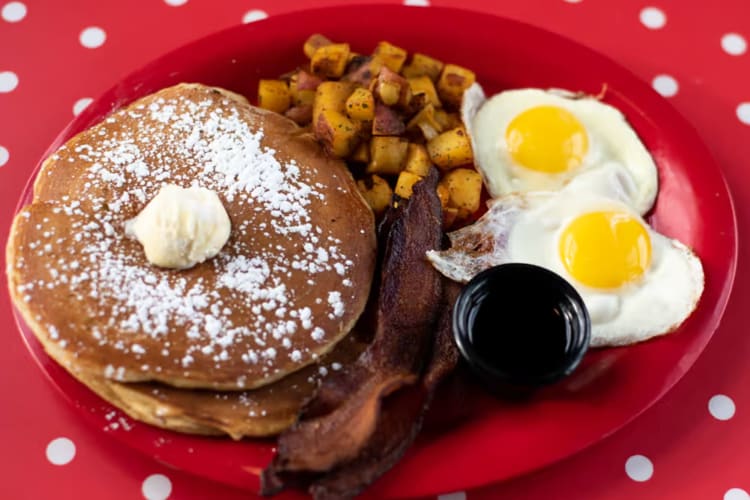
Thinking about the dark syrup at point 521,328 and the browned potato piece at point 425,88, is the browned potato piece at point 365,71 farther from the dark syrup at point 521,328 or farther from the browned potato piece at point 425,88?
the dark syrup at point 521,328

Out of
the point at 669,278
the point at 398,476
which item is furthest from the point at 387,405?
the point at 669,278

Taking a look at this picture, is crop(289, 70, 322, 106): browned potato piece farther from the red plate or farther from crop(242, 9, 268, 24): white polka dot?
crop(242, 9, 268, 24): white polka dot

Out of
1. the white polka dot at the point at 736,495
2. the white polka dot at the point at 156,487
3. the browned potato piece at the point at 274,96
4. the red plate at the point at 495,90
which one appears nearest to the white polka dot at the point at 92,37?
the red plate at the point at 495,90

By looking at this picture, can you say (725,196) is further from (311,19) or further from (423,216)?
(311,19)

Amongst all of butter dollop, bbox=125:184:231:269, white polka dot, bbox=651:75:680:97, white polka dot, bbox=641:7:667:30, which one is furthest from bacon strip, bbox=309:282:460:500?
white polka dot, bbox=641:7:667:30

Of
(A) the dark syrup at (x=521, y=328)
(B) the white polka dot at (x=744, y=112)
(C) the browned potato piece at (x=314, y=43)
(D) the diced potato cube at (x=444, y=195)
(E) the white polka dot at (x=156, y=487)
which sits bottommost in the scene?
(E) the white polka dot at (x=156, y=487)
